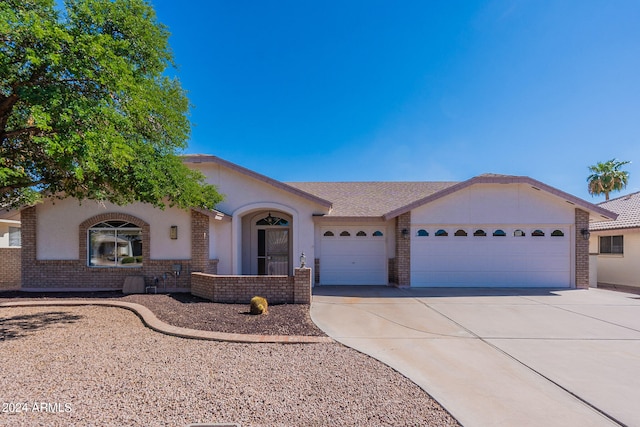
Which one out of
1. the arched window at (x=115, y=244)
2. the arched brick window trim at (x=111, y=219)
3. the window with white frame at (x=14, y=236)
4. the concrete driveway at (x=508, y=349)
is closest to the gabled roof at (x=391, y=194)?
the concrete driveway at (x=508, y=349)

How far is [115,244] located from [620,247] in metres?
22.0

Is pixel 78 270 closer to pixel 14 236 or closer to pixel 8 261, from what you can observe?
pixel 8 261

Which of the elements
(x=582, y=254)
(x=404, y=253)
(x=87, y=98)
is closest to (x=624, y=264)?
(x=582, y=254)

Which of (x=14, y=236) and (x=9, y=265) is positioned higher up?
(x=14, y=236)

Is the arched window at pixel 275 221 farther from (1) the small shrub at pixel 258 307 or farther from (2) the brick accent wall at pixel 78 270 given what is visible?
(1) the small shrub at pixel 258 307

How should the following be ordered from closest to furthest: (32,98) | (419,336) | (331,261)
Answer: (32,98) < (419,336) < (331,261)

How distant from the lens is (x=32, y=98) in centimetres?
496

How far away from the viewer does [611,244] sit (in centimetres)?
1496

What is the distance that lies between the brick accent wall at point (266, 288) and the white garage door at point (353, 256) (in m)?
4.07

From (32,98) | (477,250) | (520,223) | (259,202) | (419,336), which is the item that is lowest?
(419,336)

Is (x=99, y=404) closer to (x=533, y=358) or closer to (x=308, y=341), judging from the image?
(x=308, y=341)

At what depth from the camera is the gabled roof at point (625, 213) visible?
14.0 meters

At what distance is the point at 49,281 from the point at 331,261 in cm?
1017

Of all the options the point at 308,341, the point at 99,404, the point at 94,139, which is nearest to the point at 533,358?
the point at 308,341
